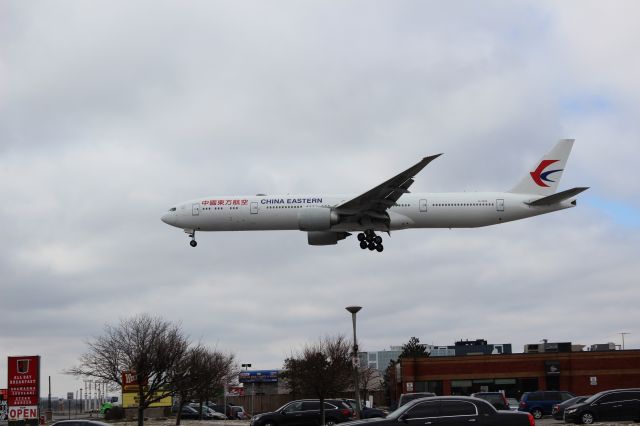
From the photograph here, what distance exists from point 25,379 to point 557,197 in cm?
3137

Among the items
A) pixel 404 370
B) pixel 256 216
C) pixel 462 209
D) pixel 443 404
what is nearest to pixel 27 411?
pixel 443 404

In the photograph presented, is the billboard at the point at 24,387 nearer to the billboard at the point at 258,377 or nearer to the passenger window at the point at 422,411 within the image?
the passenger window at the point at 422,411

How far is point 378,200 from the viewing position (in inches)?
1809

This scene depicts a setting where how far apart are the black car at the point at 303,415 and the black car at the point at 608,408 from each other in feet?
31.2

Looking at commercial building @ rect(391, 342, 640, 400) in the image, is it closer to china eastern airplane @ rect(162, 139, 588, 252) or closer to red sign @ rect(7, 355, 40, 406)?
china eastern airplane @ rect(162, 139, 588, 252)

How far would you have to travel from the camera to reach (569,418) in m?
33.4

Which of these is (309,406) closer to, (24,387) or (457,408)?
(24,387)

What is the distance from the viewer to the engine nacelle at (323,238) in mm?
49781

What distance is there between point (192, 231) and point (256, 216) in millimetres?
4422

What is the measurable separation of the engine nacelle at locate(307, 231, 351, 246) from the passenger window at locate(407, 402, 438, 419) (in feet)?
97.4

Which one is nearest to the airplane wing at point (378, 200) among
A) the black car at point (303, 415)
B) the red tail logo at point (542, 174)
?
the red tail logo at point (542, 174)

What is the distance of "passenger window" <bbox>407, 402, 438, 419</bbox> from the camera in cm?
1980

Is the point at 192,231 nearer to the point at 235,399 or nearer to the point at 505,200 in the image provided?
the point at 505,200

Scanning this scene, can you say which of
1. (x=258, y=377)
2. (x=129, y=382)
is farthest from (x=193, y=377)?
(x=258, y=377)
